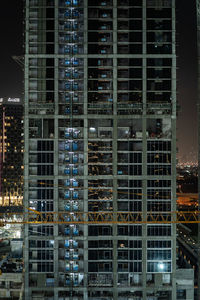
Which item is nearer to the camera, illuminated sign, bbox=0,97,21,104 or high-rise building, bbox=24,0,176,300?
high-rise building, bbox=24,0,176,300

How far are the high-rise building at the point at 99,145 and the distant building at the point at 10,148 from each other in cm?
11990

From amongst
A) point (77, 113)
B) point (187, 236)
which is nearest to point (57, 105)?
point (77, 113)

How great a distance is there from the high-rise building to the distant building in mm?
119903

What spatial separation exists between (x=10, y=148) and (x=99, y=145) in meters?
127

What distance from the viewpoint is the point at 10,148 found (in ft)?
594

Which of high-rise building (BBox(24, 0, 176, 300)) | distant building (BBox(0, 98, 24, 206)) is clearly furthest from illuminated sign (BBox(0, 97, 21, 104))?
high-rise building (BBox(24, 0, 176, 300))

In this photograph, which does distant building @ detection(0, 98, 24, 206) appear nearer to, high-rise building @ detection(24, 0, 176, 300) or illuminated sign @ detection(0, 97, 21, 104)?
illuminated sign @ detection(0, 97, 21, 104)

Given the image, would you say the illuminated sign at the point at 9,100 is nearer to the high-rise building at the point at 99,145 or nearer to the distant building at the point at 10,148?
the distant building at the point at 10,148

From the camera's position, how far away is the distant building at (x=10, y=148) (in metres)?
180

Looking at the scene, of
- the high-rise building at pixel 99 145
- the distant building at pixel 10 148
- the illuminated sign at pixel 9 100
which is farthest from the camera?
the illuminated sign at pixel 9 100

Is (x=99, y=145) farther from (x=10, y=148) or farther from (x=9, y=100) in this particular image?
(x=9, y=100)

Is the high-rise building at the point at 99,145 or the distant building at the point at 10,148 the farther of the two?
the distant building at the point at 10,148

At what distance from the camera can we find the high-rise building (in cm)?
6381

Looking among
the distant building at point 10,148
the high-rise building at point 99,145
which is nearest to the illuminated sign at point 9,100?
the distant building at point 10,148
